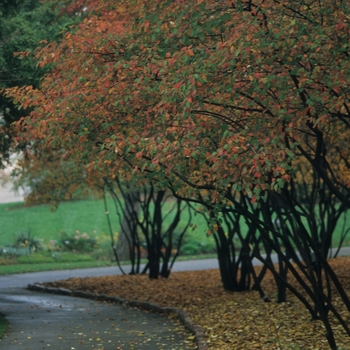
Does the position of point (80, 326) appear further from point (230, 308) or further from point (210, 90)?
point (210, 90)

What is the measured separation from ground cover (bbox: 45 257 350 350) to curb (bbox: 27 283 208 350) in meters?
0.14

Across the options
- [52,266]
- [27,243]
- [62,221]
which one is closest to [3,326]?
[52,266]

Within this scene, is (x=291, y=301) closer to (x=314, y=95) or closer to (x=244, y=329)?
(x=244, y=329)

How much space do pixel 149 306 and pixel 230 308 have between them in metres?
2.01

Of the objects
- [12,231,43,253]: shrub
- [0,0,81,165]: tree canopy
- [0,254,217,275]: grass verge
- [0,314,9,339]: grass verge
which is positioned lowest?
[0,314,9,339]: grass verge

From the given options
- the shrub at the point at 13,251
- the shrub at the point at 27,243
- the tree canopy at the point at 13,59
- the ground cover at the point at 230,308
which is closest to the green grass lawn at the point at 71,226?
the shrub at the point at 13,251

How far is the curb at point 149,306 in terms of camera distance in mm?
11244

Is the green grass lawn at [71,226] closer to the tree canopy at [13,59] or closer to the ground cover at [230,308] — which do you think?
the ground cover at [230,308]

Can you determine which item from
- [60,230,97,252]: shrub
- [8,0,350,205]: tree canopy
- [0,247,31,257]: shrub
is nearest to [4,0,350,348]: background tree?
[8,0,350,205]: tree canopy

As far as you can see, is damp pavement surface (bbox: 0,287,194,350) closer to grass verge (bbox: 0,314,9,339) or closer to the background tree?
grass verge (bbox: 0,314,9,339)

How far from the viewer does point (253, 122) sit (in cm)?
952

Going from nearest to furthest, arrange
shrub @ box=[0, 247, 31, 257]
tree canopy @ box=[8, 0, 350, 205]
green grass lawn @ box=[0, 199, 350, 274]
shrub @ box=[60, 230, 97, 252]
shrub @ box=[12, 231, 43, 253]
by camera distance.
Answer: tree canopy @ box=[8, 0, 350, 205] → shrub @ box=[0, 247, 31, 257] → green grass lawn @ box=[0, 199, 350, 274] → shrub @ box=[12, 231, 43, 253] → shrub @ box=[60, 230, 97, 252]

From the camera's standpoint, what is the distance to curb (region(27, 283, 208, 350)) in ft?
36.9

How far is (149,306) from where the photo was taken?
1566cm
